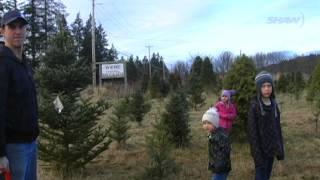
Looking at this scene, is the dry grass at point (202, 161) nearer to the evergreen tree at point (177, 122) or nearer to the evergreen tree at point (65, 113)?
the evergreen tree at point (177, 122)

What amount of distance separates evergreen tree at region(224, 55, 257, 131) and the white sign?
44741 mm

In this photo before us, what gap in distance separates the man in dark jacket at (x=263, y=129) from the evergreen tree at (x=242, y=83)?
446 centimetres

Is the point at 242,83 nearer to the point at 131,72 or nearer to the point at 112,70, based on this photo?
the point at 112,70

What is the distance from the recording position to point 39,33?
67.0 metres

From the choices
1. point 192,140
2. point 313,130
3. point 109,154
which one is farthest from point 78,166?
point 313,130

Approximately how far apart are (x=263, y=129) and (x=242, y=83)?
4897 millimetres

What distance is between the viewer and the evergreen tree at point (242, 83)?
478 inches

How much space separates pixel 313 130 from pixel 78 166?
8.33m

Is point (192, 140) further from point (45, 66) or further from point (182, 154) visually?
point (45, 66)

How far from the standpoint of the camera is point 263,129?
7.51 meters

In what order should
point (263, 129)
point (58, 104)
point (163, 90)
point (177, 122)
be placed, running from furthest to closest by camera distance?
point (163, 90) < point (177, 122) < point (58, 104) < point (263, 129)

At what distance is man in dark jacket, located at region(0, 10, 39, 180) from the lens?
4.61 meters

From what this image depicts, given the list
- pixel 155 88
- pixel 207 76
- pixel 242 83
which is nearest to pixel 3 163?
pixel 242 83

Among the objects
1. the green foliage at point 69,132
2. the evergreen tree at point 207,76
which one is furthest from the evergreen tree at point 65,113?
the evergreen tree at point 207,76
